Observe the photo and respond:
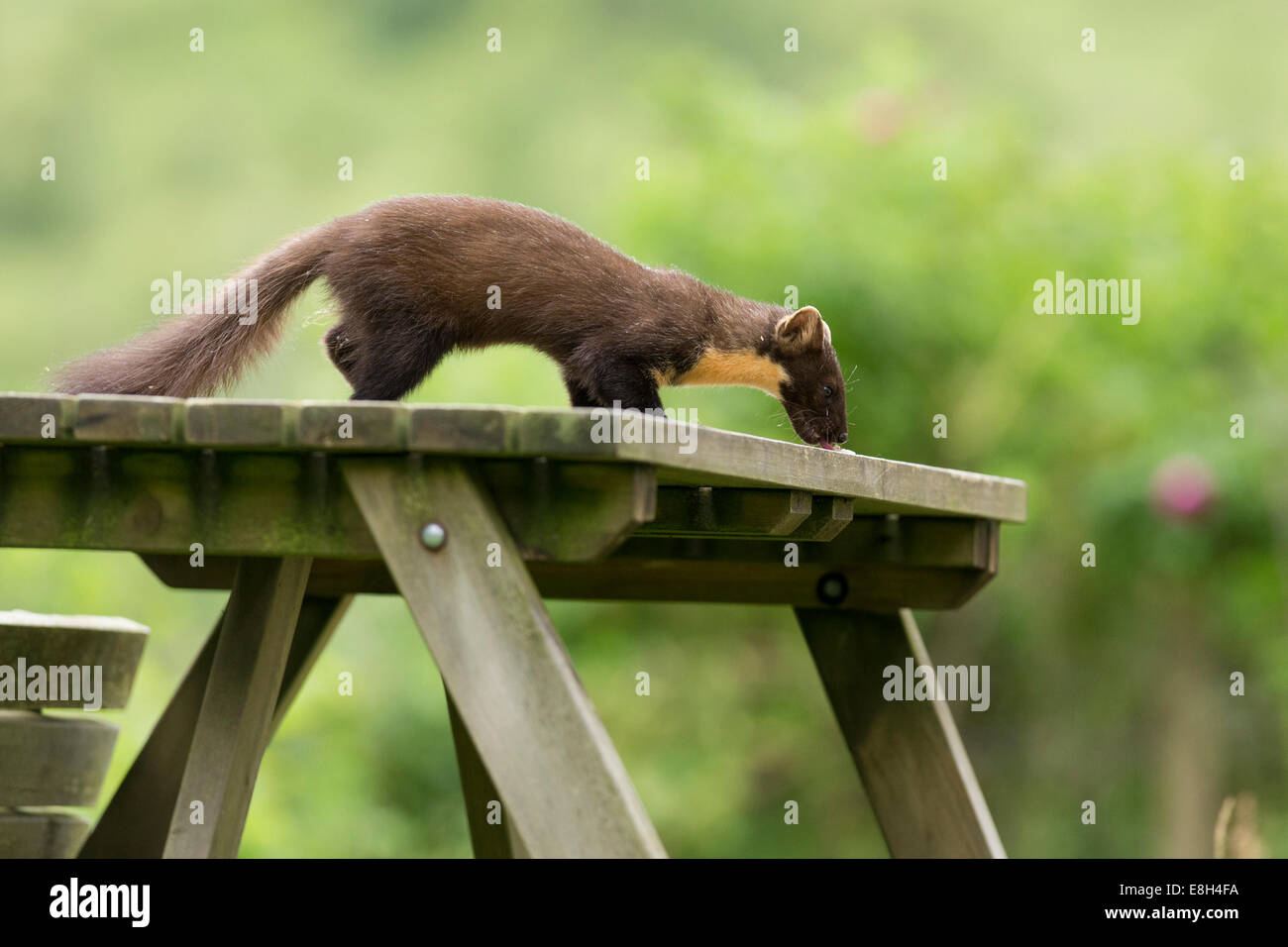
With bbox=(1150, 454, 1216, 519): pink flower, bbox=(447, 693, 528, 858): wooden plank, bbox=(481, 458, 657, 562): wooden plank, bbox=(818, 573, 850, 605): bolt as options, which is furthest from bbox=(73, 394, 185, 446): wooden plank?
bbox=(1150, 454, 1216, 519): pink flower

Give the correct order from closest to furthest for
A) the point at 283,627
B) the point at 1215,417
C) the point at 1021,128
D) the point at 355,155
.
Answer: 1. the point at 283,627
2. the point at 1215,417
3. the point at 1021,128
4. the point at 355,155

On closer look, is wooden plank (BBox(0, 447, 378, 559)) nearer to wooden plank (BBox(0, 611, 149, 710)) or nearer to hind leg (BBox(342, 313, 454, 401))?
hind leg (BBox(342, 313, 454, 401))

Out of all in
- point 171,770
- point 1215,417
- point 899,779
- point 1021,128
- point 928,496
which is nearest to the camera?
point 928,496

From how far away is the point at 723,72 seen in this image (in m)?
10.2

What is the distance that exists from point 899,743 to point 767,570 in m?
0.57

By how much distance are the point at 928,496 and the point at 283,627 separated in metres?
1.44

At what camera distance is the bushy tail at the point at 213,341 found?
3518 millimetres

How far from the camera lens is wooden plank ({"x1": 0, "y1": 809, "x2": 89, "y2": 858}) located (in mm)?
3766

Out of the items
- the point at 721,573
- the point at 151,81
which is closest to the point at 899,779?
the point at 721,573

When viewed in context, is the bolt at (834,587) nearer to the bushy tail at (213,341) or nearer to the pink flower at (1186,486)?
the bushy tail at (213,341)

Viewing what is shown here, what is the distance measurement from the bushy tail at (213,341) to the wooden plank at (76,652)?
710mm

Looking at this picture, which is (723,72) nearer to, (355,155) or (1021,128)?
(1021,128)

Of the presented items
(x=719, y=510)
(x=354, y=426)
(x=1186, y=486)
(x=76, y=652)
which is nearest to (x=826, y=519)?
(x=719, y=510)

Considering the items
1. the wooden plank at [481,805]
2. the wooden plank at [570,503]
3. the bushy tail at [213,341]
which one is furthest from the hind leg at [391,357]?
the wooden plank at [570,503]
